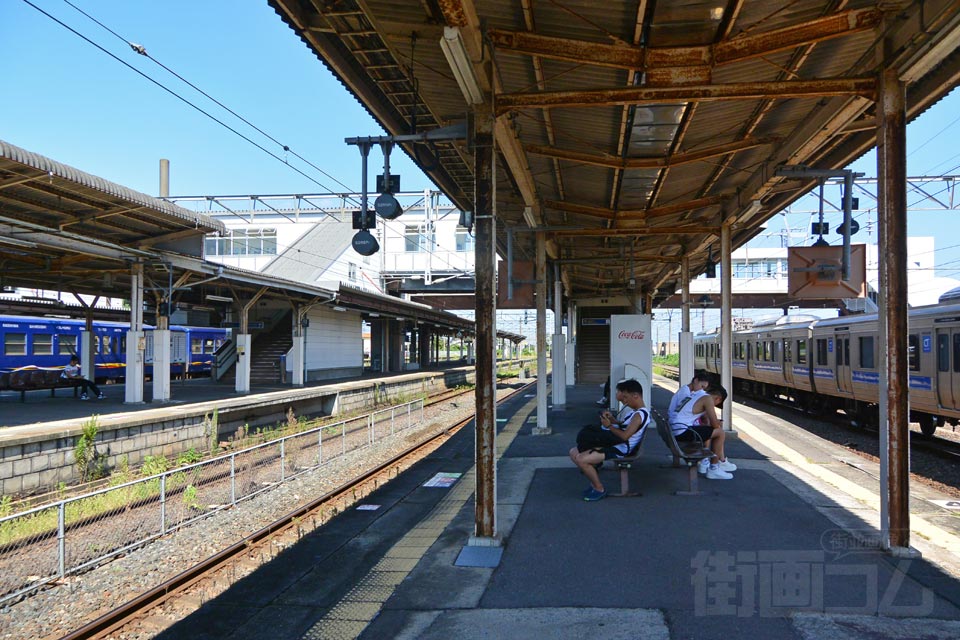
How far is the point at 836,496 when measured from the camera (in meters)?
7.30

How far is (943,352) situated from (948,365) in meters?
0.27

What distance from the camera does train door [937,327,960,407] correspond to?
10.6m

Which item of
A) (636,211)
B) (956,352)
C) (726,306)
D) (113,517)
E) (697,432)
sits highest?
(636,211)

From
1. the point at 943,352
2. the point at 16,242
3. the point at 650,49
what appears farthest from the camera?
Result: the point at 16,242

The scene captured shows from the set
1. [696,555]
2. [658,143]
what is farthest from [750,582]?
[658,143]

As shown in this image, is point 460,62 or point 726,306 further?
point 726,306

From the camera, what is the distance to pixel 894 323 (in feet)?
17.8

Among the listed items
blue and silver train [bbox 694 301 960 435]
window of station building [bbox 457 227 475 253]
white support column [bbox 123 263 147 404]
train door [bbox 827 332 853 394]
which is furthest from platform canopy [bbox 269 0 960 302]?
window of station building [bbox 457 227 475 253]

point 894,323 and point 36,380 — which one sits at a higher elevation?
point 894,323

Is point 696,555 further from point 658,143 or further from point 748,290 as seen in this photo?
point 748,290

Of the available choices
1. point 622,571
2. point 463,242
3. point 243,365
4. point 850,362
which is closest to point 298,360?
point 243,365

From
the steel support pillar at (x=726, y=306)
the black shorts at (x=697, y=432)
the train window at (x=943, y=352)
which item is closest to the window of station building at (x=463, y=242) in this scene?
the steel support pillar at (x=726, y=306)

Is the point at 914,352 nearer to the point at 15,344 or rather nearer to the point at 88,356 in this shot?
the point at 88,356

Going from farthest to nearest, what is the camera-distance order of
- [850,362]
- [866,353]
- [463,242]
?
1. [463,242]
2. [850,362]
3. [866,353]
